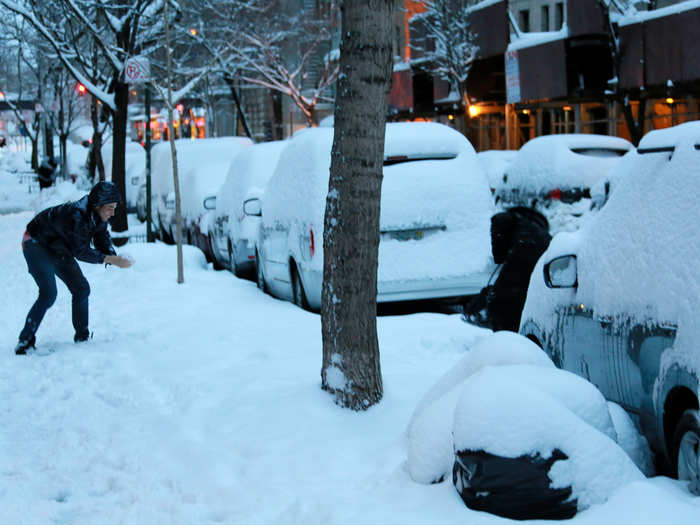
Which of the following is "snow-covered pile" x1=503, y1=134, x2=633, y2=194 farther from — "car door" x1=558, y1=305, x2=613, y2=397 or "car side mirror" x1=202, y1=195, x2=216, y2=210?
"car door" x1=558, y1=305, x2=613, y2=397

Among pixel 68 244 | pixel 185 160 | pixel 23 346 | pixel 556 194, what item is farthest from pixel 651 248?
pixel 185 160

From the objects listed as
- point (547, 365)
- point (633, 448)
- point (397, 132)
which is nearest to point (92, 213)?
point (397, 132)

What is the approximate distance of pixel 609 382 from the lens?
5.00 meters

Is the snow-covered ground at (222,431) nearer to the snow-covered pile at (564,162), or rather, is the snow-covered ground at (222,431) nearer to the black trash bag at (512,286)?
the black trash bag at (512,286)

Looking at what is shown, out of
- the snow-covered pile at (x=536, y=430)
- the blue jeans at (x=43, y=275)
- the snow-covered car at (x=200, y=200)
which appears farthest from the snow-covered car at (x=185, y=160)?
the snow-covered pile at (x=536, y=430)

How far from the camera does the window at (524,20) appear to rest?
3729 centimetres

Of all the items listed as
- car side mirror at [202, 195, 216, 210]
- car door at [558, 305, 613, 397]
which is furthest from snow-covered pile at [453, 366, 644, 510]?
car side mirror at [202, 195, 216, 210]

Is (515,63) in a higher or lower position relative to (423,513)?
higher

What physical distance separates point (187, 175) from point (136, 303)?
8291 mm

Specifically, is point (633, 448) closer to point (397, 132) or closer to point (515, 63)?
point (397, 132)

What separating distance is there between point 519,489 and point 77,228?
5.58 m

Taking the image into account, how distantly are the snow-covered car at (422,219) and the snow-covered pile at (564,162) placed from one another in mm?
6566

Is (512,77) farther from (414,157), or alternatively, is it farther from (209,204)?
(414,157)

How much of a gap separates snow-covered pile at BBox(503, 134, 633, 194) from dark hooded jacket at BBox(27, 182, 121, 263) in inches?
363
